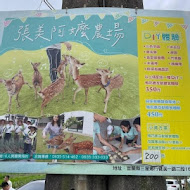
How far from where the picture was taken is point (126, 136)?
1.74m

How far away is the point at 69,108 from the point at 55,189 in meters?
0.74

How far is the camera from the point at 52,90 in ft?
6.25

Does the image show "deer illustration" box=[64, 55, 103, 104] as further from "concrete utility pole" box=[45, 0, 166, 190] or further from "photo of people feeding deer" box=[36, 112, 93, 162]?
"concrete utility pole" box=[45, 0, 166, 190]

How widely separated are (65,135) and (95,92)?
50 centimetres

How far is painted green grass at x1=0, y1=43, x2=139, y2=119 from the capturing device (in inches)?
72.0

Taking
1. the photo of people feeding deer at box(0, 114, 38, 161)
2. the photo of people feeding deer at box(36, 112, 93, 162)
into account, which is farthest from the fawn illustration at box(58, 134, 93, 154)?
the photo of people feeding deer at box(0, 114, 38, 161)

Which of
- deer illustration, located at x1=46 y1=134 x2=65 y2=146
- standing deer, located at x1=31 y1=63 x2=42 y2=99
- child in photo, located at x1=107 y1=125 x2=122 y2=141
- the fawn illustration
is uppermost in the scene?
standing deer, located at x1=31 y1=63 x2=42 y2=99

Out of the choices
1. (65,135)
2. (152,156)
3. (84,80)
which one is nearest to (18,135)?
(65,135)

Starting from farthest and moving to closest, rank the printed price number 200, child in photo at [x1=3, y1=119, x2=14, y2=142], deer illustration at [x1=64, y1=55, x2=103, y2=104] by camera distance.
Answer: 1. deer illustration at [x1=64, y1=55, x2=103, y2=104]
2. child in photo at [x1=3, y1=119, x2=14, y2=142]
3. the printed price number 200

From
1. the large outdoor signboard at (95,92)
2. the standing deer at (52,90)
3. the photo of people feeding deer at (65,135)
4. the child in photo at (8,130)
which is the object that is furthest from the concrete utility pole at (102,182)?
the standing deer at (52,90)

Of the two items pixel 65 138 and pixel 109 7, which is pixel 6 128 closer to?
pixel 65 138

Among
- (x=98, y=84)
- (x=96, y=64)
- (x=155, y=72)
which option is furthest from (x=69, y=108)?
(x=155, y=72)

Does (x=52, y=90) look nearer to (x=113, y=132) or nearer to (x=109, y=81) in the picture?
(x=109, y=81)

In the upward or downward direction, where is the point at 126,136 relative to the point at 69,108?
downward
